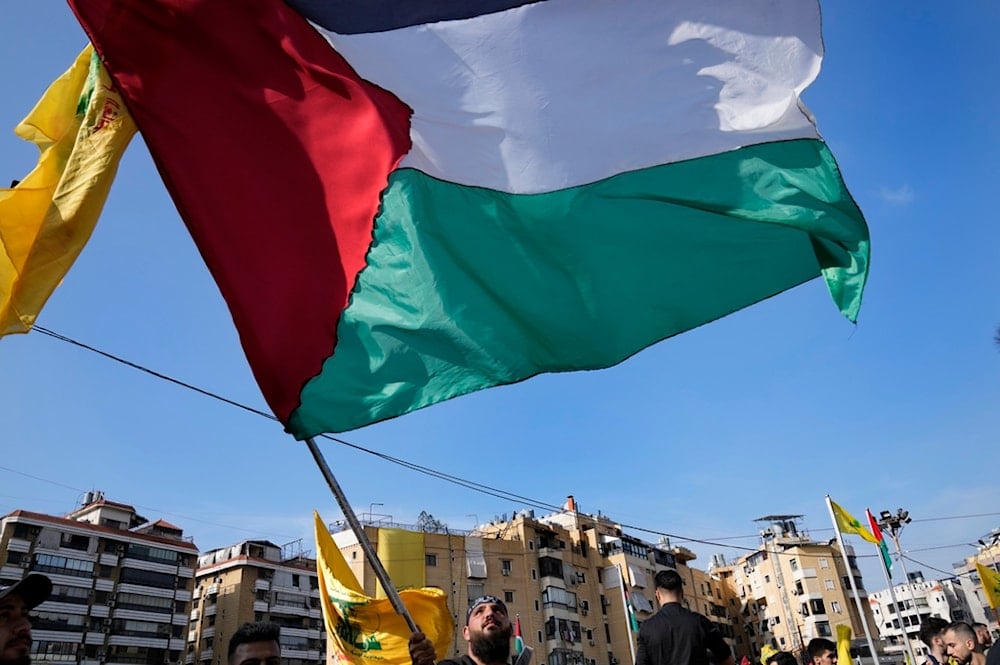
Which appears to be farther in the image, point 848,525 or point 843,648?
point 848,525

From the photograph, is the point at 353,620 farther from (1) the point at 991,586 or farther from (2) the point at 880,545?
(2) the point at 880,545

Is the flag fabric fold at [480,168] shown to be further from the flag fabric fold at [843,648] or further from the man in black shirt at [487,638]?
the flag fabric fold at [843,648]

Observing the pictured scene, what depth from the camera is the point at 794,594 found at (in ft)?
270

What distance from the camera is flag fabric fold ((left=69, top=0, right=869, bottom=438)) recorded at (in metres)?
4.51

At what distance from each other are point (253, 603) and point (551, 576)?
26213mm

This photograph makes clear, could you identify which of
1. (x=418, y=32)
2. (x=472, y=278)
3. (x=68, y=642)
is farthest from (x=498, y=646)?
(x=68, y=642)

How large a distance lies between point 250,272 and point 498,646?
243 centimetres

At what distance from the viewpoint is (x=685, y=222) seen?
4.77 metres

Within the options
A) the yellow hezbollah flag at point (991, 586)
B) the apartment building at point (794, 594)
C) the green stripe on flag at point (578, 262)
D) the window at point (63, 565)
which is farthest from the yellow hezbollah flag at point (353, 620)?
the apartment building at point (794, 594)

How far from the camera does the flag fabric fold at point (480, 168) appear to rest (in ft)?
14.8

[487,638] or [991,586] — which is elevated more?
[991,586]

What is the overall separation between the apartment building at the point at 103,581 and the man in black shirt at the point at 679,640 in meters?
58.1

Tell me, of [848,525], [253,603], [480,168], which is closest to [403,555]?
[253,603]

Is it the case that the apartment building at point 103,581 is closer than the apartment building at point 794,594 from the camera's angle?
Yes
